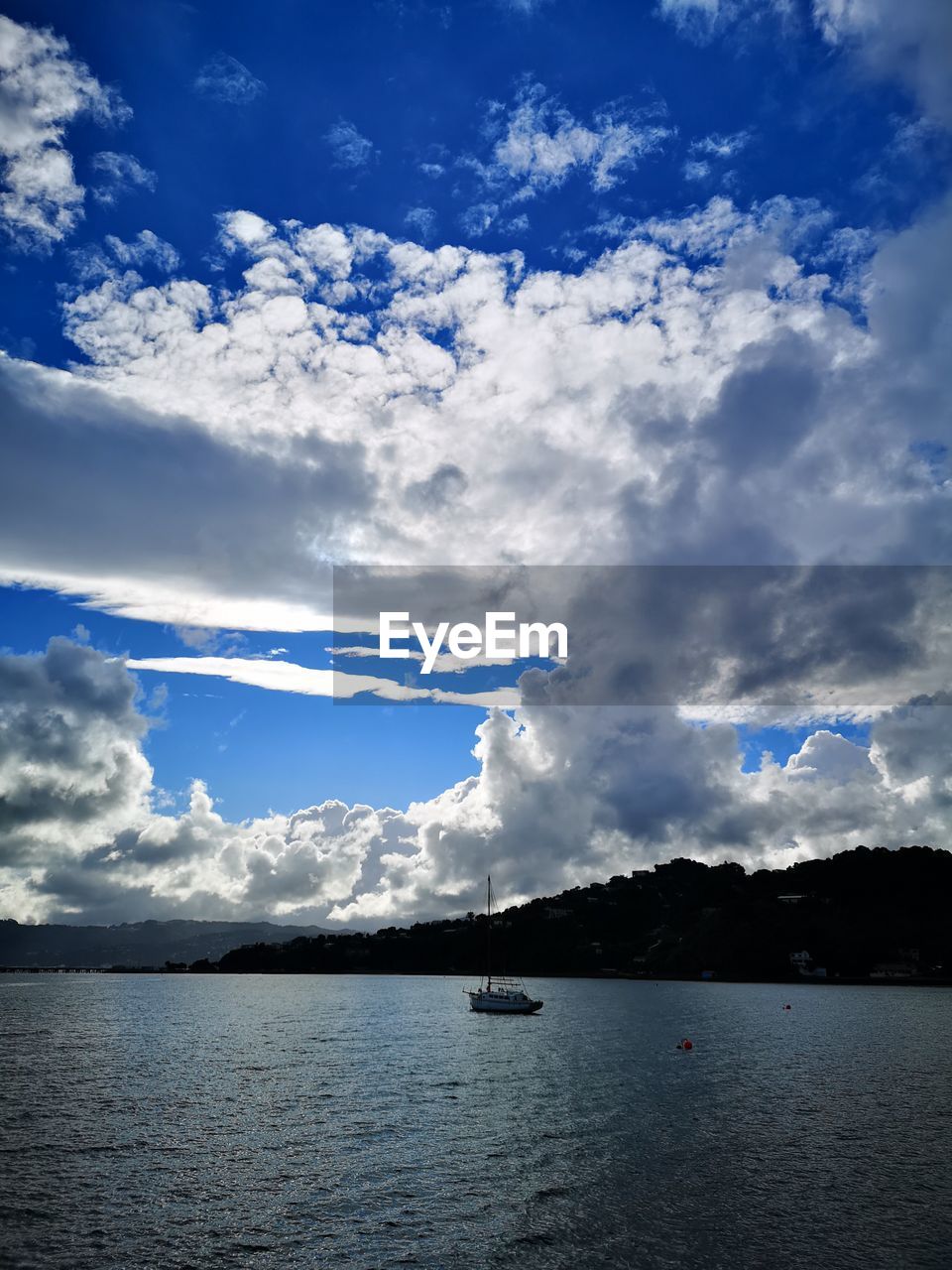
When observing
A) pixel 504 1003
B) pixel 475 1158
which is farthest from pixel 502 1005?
pixel 475 1158

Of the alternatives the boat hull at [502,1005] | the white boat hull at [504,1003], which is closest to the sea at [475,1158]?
the boat hull at [502,1005]

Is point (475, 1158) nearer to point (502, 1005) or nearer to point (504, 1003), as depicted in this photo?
point (502, 1005)

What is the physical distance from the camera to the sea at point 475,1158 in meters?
34.8

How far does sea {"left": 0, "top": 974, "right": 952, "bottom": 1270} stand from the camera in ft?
114

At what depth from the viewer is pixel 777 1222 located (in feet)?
125

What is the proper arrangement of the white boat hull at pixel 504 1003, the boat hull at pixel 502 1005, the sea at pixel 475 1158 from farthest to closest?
the white boat hull at pixel 504 1003 → the boat hull at pixel 502 1005 → the sea at pixel 475 1158

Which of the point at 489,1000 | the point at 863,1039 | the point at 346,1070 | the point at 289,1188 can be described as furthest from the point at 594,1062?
the point at 489,1000

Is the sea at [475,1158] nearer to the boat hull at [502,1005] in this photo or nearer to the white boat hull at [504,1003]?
the boat hull at [502,1005]

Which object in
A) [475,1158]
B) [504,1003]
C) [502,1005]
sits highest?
[475,1158]

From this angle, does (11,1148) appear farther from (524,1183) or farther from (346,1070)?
(346,1070)

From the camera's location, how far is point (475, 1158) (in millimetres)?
48938

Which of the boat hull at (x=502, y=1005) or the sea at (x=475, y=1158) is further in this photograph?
the boat hull at (x=502, y=1005)

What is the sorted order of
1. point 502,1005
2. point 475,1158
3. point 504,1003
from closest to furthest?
point 475,1158 < point 502,1005 < point 504,1003

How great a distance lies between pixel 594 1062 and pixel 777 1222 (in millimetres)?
58854
